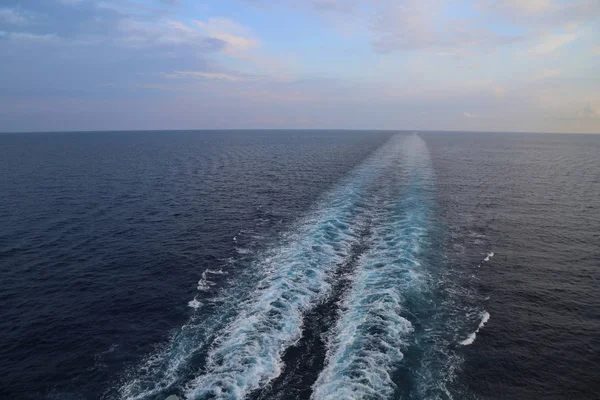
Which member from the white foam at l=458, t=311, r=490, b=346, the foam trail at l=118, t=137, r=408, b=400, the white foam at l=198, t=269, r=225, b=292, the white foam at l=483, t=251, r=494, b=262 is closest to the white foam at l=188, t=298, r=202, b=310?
the foam trail at l=118, t=137, r=408, b=400

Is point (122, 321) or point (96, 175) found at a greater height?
point (96, 175)

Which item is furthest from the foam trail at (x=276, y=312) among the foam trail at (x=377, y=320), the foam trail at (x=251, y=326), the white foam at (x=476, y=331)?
the white foam at (x=476, y=331)

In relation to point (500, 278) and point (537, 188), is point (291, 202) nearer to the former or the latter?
point (500, 278)

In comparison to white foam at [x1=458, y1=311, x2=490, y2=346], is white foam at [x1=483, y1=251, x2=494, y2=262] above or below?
above

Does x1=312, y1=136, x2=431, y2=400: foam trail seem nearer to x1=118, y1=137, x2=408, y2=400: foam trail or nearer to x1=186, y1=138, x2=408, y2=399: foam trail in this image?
x1=186, y1=138, x2=408, y2=399: foam trail

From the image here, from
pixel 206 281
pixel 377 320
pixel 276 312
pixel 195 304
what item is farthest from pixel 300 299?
pixel 206 281

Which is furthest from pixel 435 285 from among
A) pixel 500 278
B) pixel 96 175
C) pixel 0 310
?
pixel 96 175

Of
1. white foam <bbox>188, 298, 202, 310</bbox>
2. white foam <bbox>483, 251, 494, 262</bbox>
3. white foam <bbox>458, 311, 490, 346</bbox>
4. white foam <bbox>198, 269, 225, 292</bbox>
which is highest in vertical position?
white foam <bbox>483, 251, 494, 262</bbox>

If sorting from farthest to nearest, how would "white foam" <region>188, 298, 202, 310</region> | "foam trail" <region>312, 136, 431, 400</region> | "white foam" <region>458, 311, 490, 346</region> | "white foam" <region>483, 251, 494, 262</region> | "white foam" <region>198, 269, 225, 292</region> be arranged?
"white foam" <region>483, 251, 494, 262</region>
"white foam" <region>198, 269, 225, 292</region>
"white foam" <region>188, 298, 202, 310</region>
"white foam" <region>458, 311, 490, 346</region>
"foam trail" <region>312, 136, 431, 400</region>
